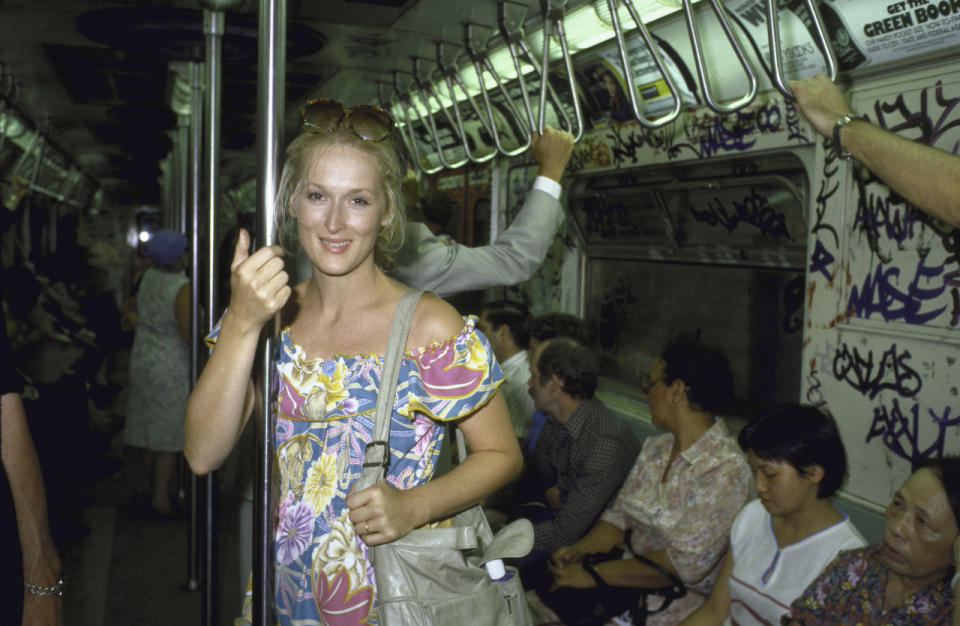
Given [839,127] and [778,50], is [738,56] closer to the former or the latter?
[778,50]

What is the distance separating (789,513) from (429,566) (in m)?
1.36

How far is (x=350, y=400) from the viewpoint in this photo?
4.38ft

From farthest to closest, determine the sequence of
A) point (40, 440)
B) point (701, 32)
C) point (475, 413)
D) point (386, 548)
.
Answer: point (40, 440)
point (701, 32)
point (475, 413)
point (386, 548)

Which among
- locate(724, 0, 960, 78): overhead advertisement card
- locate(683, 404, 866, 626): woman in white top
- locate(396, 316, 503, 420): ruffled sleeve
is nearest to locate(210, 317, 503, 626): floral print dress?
locate(396, 316, 503, 420): ruffled sleeve

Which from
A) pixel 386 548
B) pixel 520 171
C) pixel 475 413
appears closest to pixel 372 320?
pixel 475 413

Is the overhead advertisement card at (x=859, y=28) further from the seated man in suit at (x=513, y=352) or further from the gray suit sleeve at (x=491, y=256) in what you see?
the seated man in suit at (x=513, y=352)

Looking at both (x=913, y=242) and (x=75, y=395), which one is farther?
(x=75, y=395)

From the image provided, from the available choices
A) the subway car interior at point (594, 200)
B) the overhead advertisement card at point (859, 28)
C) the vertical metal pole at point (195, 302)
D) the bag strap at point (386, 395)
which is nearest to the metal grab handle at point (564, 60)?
the subway car interior at point (594, 200)

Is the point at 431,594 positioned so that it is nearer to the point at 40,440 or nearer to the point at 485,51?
the point at 485,51

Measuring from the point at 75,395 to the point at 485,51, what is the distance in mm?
3589

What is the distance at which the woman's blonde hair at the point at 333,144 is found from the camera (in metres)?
1.34

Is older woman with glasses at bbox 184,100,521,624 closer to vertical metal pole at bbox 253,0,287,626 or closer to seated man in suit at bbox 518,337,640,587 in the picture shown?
vertical metal pole at bbox 253,0,287,626

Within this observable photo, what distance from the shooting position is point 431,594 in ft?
4.06

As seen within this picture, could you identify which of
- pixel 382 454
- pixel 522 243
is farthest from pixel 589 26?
pixel 382 454
